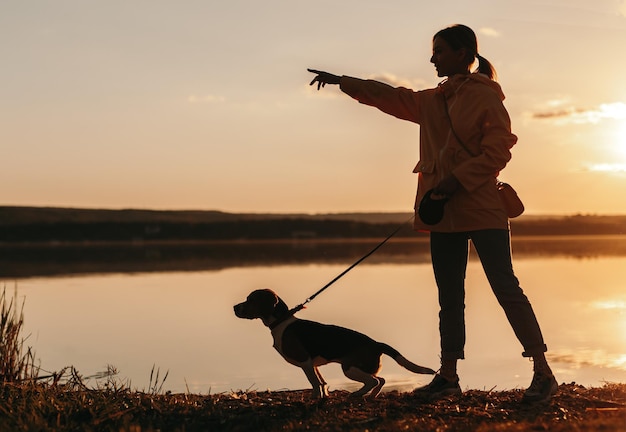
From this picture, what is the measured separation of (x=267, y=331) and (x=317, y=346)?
757 cm

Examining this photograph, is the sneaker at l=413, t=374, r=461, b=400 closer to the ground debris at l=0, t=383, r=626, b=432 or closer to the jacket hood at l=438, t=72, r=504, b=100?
the ground debris at l=0, t=383, r=626, b=432

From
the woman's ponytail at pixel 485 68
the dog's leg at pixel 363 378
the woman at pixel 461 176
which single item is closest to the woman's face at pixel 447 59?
the woman at pixel 461 176

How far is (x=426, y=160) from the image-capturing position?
5930mm

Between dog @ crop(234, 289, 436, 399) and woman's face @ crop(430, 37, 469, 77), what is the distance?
6.53ft

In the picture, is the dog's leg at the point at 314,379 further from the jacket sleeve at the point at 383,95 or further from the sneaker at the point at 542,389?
the jacket sleeve at the point at 383,95

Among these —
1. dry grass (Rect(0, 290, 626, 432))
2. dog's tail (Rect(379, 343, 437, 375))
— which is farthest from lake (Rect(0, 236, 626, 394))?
dog's tail (Rect(379, 343, 437, 375))

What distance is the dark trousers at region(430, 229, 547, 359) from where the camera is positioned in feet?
18.6

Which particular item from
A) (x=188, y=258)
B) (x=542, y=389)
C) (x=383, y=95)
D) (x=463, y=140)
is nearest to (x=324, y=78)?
(x=383, y=95)

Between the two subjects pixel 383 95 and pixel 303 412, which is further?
pixel 383 95

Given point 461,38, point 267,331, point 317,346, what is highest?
point 461,38

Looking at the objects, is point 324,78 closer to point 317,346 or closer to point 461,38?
point 461,38

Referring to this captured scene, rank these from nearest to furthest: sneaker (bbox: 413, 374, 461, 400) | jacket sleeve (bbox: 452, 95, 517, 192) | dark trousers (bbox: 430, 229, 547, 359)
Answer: jacket sleeve (bbox: 452, 95, 517, 192) < dark trousers (bbox: 430, 229, 547, 359) < sneaker (bbox: 413, 374, 461, 400)

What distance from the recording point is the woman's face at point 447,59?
19.0ft

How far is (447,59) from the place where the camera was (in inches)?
229
